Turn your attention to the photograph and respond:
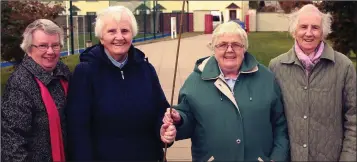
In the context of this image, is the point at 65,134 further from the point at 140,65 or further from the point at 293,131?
the point at 293,131

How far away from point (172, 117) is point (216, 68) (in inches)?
16.0

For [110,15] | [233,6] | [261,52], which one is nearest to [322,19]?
[110,15]

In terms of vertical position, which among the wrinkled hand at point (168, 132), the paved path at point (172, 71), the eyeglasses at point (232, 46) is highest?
the eyeglasses at point (232, 46)

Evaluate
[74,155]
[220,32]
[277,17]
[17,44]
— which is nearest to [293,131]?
[220,32]

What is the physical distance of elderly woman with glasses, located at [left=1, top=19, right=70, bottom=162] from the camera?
284 centimetres

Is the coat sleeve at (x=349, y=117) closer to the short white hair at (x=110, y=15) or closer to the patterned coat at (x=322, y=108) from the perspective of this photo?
the patterned coat at (x=322, y=108)

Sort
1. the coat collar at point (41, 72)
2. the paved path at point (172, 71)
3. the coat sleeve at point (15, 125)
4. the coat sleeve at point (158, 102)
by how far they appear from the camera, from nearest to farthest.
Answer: the coat sleeve at point (15, 125), the coat collar at point (41, 72), the coat sleeve at point (158, 102), the paved path at point (172, 71)

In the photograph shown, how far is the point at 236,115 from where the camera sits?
300 cm

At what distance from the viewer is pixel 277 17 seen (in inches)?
1859

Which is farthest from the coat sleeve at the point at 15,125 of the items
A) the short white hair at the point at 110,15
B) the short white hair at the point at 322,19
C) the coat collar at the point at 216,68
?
the short white hair at the point at 322,19

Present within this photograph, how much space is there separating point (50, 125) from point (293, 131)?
147cm

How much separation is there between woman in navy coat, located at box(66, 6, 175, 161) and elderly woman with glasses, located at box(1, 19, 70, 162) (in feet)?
0.34

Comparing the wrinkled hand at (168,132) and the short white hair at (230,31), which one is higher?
the short white hair at (230,31)

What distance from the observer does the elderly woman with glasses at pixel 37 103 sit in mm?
2836
